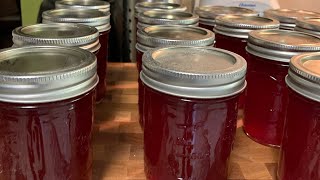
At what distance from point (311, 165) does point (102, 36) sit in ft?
1.60

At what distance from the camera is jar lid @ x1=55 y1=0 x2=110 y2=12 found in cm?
95

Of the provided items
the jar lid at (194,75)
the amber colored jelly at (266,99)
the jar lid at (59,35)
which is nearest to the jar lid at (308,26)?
the amber colored jelly at (266,99)

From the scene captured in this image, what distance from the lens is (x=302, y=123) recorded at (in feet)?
1.77

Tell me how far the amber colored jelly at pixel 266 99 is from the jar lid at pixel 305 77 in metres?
0.09

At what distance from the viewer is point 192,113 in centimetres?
53

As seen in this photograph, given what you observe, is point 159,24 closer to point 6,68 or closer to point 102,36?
point 102,36

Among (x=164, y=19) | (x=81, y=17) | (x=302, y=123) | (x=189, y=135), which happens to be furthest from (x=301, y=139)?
(x=81, y=17)

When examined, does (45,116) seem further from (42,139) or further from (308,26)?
(308,26)

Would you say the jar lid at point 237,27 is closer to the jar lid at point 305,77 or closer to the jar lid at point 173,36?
the jar lid at point 173,36

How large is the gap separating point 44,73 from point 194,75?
174mm

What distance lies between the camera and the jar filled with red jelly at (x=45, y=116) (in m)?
0.48

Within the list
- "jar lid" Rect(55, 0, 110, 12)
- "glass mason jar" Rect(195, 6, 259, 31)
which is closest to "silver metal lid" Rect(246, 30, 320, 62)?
"glass mason jar" Rect(195, 6, 259, 31)

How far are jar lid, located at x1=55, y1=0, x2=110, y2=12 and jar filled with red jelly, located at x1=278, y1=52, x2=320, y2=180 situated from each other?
521 mm

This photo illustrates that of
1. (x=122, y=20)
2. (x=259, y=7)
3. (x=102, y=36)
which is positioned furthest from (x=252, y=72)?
(x=122, y=20)
